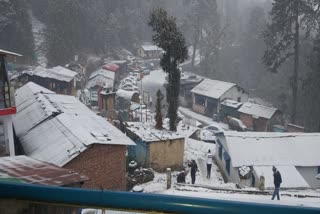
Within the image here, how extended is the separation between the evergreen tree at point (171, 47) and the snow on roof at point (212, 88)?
11.3 metres

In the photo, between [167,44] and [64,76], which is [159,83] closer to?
[64,76]

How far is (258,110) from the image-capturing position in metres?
28.3

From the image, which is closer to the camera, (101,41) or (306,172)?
(306,172)

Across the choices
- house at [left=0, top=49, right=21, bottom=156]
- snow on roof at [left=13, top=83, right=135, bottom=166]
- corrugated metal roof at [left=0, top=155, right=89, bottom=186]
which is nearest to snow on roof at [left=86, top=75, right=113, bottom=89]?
snow on roof at [left=13, top=83, right=135, bottom=166]

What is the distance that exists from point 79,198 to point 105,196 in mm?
125

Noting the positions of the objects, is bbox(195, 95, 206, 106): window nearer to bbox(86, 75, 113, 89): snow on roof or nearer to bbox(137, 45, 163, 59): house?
bbox(86, 75, 113, 89): snow on roof

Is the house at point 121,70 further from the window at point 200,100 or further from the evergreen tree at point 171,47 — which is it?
the evergreen tree at point 171,47

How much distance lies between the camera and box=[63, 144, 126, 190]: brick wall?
1121cm

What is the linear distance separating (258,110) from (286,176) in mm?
14209

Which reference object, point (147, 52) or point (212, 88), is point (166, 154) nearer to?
point (212, 88)

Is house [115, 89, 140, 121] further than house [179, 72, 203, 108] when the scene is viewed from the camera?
No

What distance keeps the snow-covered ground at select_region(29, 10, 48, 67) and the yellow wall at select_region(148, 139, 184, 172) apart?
27725 mm

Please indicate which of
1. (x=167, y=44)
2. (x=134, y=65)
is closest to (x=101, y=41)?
(x=134, y=65)

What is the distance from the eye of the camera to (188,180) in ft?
49.3
